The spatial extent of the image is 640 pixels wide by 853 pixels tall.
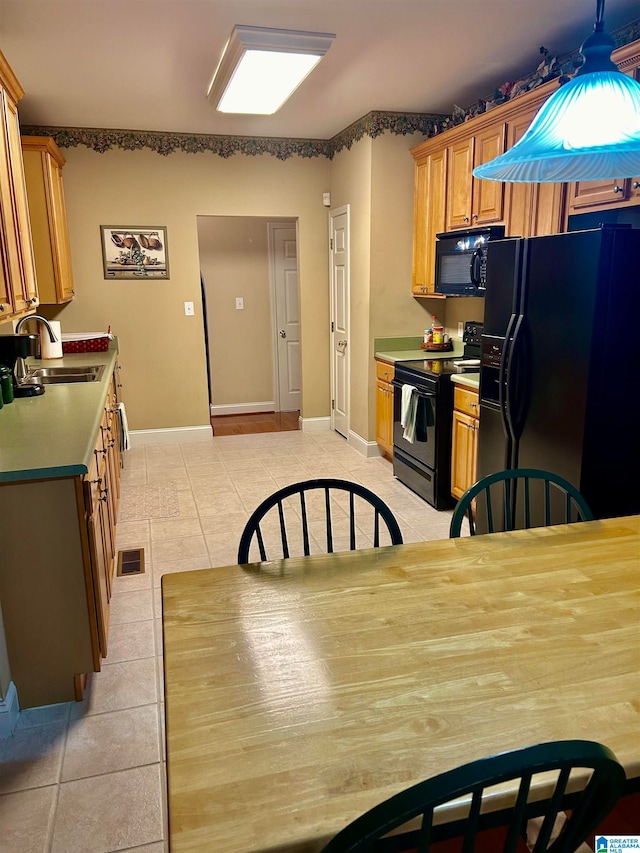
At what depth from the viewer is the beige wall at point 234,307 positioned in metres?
6.50

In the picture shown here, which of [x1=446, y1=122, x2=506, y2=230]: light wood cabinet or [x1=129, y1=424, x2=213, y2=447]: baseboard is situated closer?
[x1=446, y1=122, x2=506, y2=230]: light wood cabinet

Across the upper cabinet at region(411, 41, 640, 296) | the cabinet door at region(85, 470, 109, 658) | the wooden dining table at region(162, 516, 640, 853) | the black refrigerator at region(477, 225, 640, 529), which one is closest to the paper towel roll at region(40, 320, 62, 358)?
the cabinet door at region(85, 470, 109, 658)

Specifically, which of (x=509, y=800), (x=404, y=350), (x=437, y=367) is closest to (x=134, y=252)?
(x=404, y=350)

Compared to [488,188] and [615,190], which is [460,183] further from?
[615,190]

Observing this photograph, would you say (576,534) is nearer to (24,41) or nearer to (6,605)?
(6,605)

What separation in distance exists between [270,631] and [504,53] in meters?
3.45

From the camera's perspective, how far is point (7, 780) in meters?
1.86

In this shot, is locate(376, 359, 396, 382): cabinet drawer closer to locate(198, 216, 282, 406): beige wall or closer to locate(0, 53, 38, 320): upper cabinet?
locate(198, 216, 282, 406): beige wall

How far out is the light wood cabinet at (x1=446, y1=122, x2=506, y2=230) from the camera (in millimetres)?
3650

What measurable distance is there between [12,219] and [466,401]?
2.64 meters

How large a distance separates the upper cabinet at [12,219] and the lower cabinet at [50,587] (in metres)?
1.04

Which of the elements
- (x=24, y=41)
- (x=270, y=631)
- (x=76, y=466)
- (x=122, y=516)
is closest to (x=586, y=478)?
(x=270, y=631)

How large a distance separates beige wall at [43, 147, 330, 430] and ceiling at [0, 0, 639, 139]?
629mm

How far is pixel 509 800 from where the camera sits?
0.89 meters
